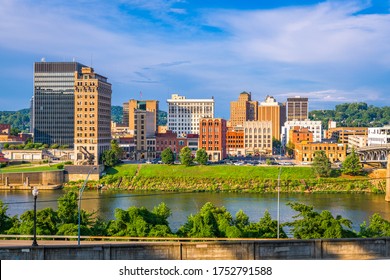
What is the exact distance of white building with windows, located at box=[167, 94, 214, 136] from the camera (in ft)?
413

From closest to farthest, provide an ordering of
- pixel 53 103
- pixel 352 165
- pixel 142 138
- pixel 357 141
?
pixel 352 165 < pixel 142 138 < pixel 357 141 < pixel 53 103

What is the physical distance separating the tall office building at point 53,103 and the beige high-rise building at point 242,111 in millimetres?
56607

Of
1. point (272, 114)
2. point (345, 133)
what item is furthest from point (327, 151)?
point (272, 114)

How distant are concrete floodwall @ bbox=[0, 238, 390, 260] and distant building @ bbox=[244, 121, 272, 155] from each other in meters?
82.8

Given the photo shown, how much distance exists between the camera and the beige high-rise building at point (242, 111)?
146875 mm

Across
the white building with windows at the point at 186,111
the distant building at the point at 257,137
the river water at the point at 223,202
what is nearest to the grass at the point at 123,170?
the river water at the point at 223,202

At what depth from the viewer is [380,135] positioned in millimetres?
85938

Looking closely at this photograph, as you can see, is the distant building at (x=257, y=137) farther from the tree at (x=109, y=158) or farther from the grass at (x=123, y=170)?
the tree at (x=109, y=158)

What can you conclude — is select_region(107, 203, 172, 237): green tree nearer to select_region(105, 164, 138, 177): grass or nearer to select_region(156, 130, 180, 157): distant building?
select_region(105, 164, 138, 177): grass

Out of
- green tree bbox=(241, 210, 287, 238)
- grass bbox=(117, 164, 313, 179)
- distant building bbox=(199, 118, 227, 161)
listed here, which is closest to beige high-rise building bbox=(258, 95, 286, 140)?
distant building bbox=(199, 118, 227, 161)

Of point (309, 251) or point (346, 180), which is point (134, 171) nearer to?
point (346, 180)

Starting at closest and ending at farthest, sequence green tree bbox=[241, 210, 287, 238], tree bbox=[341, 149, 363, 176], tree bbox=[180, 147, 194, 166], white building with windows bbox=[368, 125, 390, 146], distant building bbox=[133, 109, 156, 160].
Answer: green tree bbox=[241, 210, 287, 238], tree bbox=[341, 149, 363, 176], tree bbox=[180, 147, 194, 166], white building with windows bbox=[368, 125, 390, 146], distant building bbox=[133, 109, 156, 160]

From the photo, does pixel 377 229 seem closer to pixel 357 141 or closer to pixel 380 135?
pixel 380 135

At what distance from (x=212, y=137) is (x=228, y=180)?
19.7 metres
